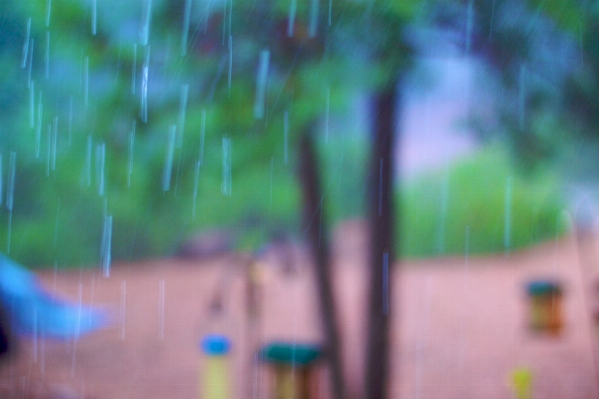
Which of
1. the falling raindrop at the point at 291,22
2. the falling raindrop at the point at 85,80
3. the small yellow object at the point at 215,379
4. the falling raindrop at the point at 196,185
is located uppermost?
the falling raindrop at the point at 291,22

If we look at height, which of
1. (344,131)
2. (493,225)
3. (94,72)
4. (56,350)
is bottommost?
(56,350)

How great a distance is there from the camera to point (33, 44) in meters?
1.39

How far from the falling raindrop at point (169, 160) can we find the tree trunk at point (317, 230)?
0.35 meters

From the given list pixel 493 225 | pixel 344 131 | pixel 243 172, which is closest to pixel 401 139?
pixel 344 131

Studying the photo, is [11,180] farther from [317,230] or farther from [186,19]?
[317,230]

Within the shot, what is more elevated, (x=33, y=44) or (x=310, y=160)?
(x=33, y=44)

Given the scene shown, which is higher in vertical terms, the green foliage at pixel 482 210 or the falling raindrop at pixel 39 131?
the falling raindrop at pixel 39 131

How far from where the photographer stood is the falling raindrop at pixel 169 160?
4.52ft

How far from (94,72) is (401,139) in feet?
2.79

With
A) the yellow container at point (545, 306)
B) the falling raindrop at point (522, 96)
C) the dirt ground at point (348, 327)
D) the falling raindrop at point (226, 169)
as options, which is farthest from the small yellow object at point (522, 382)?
the falling raindrop at point (226, 169)

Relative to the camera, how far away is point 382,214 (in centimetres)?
138

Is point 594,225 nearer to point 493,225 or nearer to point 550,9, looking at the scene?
point 493,225

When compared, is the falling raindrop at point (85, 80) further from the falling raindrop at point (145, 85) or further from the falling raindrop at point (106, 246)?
the falling raindrop at point (106, 246)

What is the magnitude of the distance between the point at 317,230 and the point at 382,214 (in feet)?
0.60
